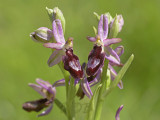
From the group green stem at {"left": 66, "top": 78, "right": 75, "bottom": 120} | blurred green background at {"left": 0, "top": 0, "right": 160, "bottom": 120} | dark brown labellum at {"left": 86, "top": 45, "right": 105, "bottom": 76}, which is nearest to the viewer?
dark brown labellum at {"left": 86, "top": 45, "right": 105, "bottom": 76}

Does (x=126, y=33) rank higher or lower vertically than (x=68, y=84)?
lower

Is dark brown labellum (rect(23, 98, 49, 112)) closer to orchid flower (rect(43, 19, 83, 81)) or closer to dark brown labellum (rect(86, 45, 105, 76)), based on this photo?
orchid flower (rect(43, 19, 83, 81))

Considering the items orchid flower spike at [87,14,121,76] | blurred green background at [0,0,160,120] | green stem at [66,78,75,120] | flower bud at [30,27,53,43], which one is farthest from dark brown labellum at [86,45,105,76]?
blurred green background at [0,0,160,120]

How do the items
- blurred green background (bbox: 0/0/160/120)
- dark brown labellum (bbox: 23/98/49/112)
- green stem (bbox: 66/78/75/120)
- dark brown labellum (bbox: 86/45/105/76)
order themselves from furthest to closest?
blurred green background (bbox: 0/0/160/120), dark brown labellum (bbox: 23/98/49/112), green stem (bbox: 66/78/75/120), dark brown labellum (bbox: 86/45/105/76)
